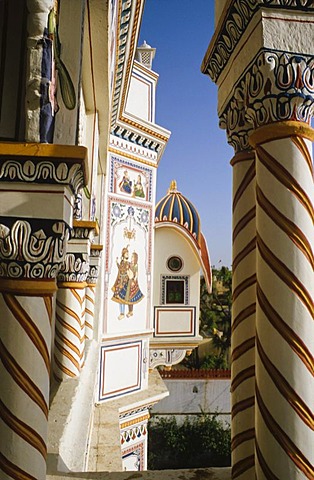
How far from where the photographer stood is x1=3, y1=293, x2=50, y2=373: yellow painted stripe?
193 cm

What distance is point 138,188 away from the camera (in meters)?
7.85

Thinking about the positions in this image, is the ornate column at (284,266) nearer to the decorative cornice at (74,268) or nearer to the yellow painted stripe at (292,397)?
the yellow painted stripe at (292,397)

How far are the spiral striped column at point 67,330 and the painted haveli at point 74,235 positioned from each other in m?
0.01

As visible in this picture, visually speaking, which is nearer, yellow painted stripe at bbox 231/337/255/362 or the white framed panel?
yellow painted stripe at bbox 231/337/255/362

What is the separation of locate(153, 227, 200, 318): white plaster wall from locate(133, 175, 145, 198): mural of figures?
4.33 meters

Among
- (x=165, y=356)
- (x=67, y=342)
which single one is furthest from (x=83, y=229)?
(x=165, y=356)

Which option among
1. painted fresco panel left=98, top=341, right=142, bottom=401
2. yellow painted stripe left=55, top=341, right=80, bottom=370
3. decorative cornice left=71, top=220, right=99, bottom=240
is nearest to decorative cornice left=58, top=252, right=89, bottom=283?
decorative cornice left=71, top=220, right=99, bottom=240

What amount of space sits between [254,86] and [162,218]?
10.6 metres

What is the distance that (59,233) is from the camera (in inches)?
77.2

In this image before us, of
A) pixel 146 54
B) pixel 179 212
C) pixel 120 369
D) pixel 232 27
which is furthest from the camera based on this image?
pixel 179 212

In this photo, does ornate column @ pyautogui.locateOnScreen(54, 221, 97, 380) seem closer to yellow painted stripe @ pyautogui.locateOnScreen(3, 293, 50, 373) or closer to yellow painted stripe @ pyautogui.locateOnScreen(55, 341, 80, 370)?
yellow painted stripe @ pyautogui.locateOnScreen(55, 341, 80, 370)

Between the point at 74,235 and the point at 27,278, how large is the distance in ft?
8.50

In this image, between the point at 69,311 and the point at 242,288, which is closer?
the point at 242,288

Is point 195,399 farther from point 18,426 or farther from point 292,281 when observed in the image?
point 292,281
